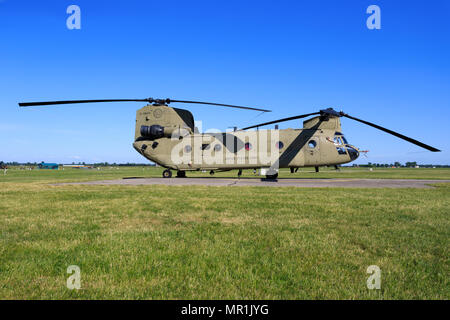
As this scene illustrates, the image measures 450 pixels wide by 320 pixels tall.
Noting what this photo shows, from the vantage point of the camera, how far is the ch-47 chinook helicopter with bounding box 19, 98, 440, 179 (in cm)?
2023

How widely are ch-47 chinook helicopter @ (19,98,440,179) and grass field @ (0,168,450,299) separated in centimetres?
1291

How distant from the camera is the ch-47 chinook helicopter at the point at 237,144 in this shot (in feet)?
66.4

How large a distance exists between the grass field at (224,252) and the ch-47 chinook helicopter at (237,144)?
1291cm

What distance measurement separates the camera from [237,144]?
21234mm

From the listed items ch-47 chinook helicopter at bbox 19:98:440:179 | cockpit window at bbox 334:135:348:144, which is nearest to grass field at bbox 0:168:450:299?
ch-47 chinook helicopter at bbox 19:98:440:179

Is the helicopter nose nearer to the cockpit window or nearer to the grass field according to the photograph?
the cockpit window

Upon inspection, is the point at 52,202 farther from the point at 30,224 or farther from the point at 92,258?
the point at 92,258

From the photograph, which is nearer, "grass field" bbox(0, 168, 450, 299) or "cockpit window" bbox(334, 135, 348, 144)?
"grass field" bbox(0, 168, 450, 299)

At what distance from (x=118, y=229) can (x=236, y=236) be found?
105 inches

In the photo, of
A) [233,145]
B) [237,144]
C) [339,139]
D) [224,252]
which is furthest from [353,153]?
[224,252]

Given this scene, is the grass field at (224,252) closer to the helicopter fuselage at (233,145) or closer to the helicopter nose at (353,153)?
the helicopter fuselage at (233,145)

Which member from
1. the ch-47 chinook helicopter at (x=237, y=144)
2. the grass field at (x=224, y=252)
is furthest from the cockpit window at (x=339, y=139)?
the grass field at (x=224, y=252)

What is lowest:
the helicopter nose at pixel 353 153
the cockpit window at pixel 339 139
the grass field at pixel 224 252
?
the grass field at pixel 224 252
